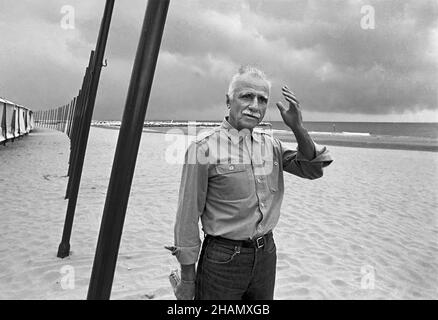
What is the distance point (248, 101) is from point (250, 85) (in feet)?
0.26

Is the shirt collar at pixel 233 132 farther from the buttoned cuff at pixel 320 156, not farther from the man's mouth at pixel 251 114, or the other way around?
the buttoned cuff at pixel 320 156

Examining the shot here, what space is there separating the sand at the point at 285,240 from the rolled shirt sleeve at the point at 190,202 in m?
1.64

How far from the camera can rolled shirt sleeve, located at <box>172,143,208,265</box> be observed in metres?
1.58

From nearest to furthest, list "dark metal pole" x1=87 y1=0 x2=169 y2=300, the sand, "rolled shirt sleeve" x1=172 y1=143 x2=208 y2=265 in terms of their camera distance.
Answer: "dark metal pole" x1=87 y1=0 x2=169 y2=300
"rolled shirt sleeve" x1=172 y1=143 x2=208 y2=265
the sand

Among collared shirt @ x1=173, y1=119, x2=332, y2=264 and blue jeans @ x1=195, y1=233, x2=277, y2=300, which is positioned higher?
collared shirt @ x1=173, y1=119, x2=332, y2=264

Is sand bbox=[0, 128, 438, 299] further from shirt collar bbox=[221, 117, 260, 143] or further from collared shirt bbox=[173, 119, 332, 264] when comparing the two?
shirt collar bbox=[221, 117, 260, 143]

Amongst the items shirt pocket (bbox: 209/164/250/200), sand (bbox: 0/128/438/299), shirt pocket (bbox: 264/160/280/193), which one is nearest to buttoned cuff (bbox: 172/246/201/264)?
shirt pocket (bbox: 209/164/250/200)

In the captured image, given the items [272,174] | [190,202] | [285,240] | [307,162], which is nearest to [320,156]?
[307,162]

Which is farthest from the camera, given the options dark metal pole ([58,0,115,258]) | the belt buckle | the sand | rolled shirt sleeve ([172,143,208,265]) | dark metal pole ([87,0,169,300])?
dark metal pole ([58,0,115,258])

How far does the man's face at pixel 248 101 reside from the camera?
1.67m

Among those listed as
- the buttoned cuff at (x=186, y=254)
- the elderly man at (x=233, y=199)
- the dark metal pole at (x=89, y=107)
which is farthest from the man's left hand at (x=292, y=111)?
the dark metal pole at (x=89, y=107)

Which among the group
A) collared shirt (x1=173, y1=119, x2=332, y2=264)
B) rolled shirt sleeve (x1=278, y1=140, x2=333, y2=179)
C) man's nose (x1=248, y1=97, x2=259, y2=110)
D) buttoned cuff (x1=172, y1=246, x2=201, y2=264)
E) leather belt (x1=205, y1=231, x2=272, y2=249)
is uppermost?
man's nose (x1=248, y1=97, x2=259, y2=110)

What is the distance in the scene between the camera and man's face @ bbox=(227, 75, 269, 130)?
1665 millimetres

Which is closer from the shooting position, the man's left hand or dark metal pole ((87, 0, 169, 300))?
dark metal pole ((87, 0, 169, 300))
